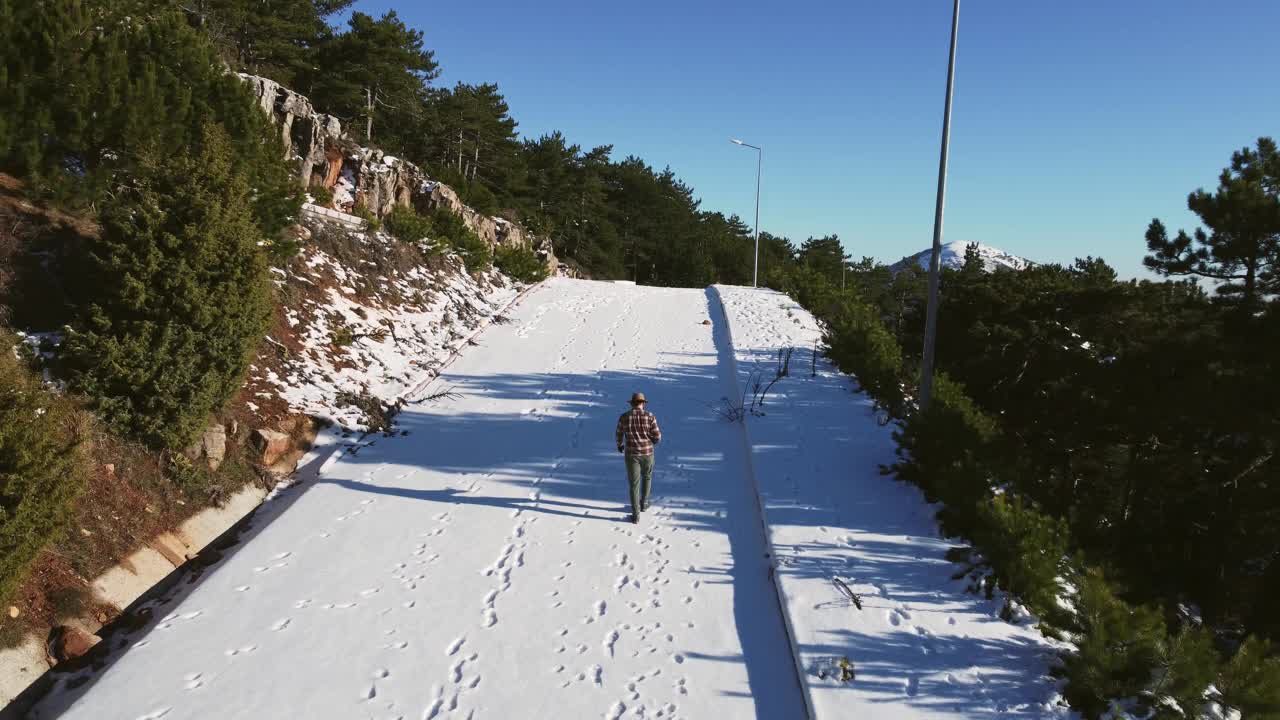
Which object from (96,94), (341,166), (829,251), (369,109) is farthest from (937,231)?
(829,251)

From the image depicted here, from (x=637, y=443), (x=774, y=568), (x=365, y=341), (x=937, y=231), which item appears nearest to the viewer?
(x=774, y=568)

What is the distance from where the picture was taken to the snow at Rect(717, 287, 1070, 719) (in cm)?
548

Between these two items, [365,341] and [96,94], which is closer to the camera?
[96,94]

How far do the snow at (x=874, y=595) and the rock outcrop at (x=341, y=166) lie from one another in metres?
14.1

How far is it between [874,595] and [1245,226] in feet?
Answer: 37.2

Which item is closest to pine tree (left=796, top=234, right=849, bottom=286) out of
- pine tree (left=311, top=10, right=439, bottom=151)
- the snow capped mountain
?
the snow capped mountain

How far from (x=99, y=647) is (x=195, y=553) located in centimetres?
158

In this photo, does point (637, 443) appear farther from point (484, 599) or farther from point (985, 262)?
point (985, 262)

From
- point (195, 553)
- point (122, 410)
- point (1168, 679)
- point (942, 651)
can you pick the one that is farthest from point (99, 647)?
point (1168, 679)

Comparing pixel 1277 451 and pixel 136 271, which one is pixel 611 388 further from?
pixel 1277 451

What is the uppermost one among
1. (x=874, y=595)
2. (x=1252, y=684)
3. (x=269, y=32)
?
(x=269, y=32)

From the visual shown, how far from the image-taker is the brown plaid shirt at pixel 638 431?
852cm

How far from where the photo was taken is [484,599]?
6809mm

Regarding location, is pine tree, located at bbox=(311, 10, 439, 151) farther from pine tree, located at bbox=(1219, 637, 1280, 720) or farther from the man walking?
pine tree, located at bbox=(1219, 637, 1280, 720)
